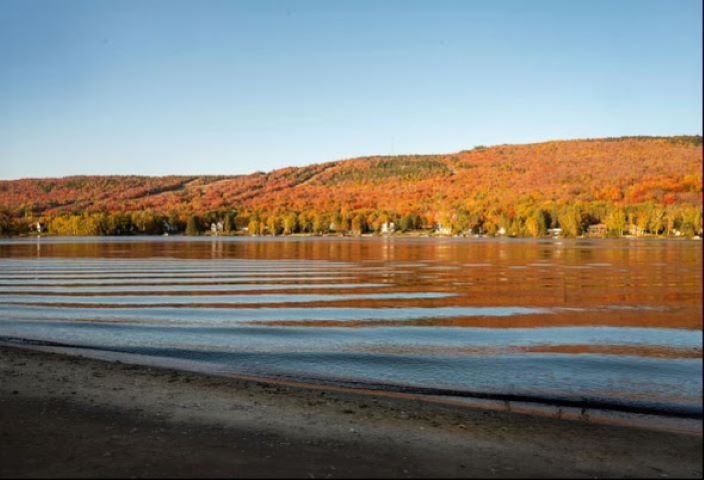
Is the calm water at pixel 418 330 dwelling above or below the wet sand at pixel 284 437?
below

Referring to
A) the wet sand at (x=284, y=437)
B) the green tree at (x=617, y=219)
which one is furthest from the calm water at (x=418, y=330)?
the green tree at (x=617, y=219)

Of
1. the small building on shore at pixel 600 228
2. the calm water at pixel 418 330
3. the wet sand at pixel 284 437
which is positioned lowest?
the calm water at pixel 418 330

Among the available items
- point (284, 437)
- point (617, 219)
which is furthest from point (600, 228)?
point (284, 437)

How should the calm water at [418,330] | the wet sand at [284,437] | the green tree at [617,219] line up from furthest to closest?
the green tree at [617,219] → the calm water at [418,330] → the wet sand at [284,437]

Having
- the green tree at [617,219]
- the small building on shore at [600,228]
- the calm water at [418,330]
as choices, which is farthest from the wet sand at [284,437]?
the small building on shore at [600,228]

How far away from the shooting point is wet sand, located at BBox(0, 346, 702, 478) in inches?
A: 320

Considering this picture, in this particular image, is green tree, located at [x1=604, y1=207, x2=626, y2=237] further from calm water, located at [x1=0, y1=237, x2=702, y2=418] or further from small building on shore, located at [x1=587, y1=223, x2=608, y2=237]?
small building on shore, located at [x1=587, y1=223, x2=608, y2=237]

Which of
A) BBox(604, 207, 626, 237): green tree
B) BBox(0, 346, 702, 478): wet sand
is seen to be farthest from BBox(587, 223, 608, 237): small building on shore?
BBox(0, 346, 702, 478): wet sand

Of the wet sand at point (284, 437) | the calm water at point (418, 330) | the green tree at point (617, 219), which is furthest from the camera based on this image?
the green tree at point (617, 219)

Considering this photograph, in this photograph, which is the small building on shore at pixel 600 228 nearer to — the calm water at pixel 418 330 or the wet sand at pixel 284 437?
the calm water at pixel 418 330

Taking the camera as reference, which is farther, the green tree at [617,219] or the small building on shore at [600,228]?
the small building on shore at [600,228]

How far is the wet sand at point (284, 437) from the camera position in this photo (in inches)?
320

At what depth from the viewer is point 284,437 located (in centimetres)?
959

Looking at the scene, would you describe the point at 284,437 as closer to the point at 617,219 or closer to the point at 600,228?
the point at 617,219
